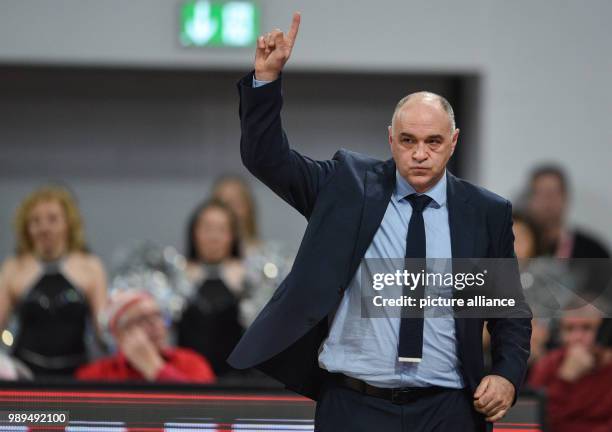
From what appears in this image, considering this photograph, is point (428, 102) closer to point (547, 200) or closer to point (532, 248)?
point (532, 248)

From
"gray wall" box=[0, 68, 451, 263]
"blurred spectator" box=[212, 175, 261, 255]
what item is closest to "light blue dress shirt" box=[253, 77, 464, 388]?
"blurred spectator" box=[212, 175, 261, 255]

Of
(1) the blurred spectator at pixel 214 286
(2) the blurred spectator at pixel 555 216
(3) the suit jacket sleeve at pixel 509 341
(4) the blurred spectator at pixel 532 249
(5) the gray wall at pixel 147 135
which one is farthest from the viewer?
(5) the gray wall at pixel 147 135

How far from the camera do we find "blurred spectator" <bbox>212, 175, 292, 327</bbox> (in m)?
5.53

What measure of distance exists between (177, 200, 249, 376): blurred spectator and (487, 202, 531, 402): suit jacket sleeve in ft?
8.41

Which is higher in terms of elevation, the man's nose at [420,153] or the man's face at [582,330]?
the man's nose at [420,153]

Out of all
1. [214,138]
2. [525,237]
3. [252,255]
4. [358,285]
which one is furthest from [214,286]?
[358,285]

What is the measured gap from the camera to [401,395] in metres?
2.87

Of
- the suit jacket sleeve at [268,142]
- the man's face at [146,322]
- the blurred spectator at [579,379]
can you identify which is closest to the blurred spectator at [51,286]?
the man's face at [146,322]

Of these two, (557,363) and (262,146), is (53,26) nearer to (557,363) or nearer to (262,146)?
(557,363)

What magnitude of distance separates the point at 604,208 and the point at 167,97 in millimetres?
2962

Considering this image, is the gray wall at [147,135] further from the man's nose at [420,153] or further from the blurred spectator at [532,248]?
the man's nose at [420,153]

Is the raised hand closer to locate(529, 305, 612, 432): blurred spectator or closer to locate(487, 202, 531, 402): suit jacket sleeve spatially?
locate(487, 202, 531, 402): suit jacket sleeve

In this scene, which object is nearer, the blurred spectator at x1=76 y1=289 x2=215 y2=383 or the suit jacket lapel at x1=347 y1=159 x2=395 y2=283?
the suit jacket lapel at x1=347 y1=159 x2=395 y2=283

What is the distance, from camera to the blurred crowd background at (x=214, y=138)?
18.2 ft
